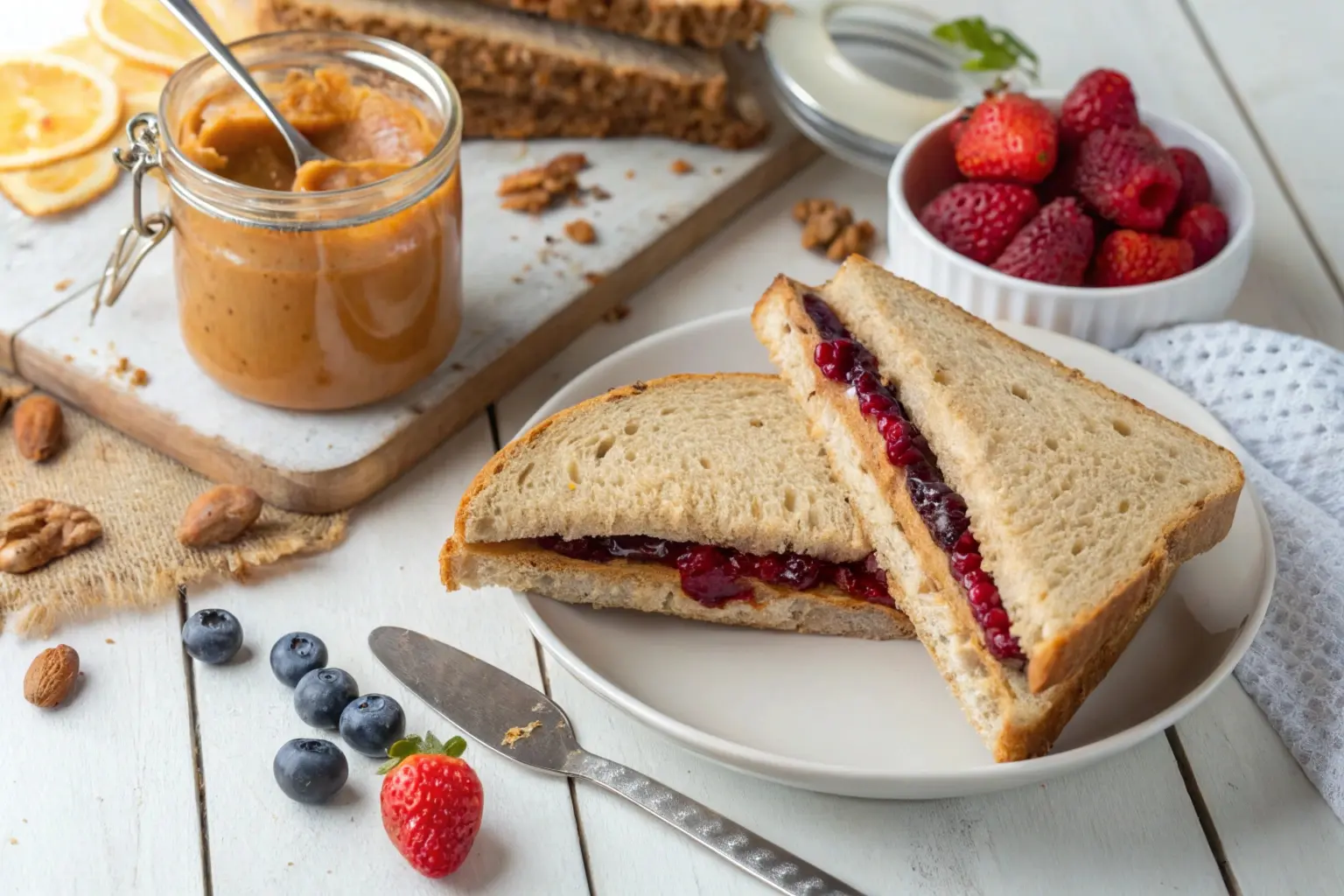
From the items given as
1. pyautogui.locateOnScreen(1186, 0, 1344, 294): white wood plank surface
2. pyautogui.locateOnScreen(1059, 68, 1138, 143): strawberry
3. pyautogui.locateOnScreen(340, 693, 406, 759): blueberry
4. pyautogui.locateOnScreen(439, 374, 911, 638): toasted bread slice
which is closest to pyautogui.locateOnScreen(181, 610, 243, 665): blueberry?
pyautogui.locateOnScreen(340, 693, 406, 759): blueberry

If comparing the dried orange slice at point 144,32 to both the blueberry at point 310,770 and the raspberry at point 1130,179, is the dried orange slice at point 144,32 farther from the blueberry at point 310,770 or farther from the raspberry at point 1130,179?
the raspberry at point 1130,179

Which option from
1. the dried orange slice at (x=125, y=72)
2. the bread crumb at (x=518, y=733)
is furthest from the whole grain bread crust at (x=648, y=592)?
the dried orange slice at (x=125, y=72)

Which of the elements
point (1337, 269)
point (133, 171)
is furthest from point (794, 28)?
point (133, 171)

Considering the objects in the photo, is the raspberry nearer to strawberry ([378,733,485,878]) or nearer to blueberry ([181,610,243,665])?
strawberry ([378,733,485,878])

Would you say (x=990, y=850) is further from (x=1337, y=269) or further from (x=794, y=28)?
(x=794, y=28)

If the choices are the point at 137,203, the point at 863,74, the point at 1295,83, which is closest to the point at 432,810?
the point at 137,203

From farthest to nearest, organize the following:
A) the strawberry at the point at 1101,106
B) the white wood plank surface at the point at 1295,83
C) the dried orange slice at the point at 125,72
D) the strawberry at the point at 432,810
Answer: the white wood plank surface at the point at 1295,83, the dried orange slice at the point at 125,72, the strawberry at the point at 1101,106, the strawberry at the point at 432,810
